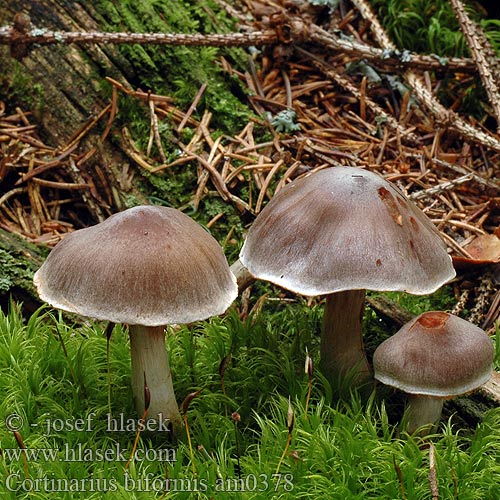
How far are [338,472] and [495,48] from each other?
3484 mm

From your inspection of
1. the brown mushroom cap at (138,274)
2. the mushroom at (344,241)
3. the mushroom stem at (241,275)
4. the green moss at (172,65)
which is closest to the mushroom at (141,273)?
the brown mushroom cap at (138,274)

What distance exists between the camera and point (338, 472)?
2.48 m

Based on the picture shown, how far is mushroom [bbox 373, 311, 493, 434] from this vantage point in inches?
99.8

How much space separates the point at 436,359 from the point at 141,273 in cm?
115

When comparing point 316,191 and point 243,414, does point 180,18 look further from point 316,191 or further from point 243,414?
point 243,414

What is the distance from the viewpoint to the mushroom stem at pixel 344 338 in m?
2.94

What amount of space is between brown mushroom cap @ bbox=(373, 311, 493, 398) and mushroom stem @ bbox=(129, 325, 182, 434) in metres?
0.84

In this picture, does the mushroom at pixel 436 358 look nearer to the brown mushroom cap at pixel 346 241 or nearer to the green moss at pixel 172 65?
the brown mushroom cap at pixel 346 241

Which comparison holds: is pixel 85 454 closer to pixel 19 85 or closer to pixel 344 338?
pixel 344 338

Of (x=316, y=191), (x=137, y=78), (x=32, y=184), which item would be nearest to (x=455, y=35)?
(x=137, y=78)

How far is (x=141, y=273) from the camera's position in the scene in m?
2.29

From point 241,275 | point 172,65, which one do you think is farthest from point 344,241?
point 172,65

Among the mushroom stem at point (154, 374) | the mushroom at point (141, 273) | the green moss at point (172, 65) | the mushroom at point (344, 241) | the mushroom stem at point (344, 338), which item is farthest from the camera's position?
the green moss at point (172, 65)

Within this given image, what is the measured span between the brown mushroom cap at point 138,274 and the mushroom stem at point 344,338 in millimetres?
643
